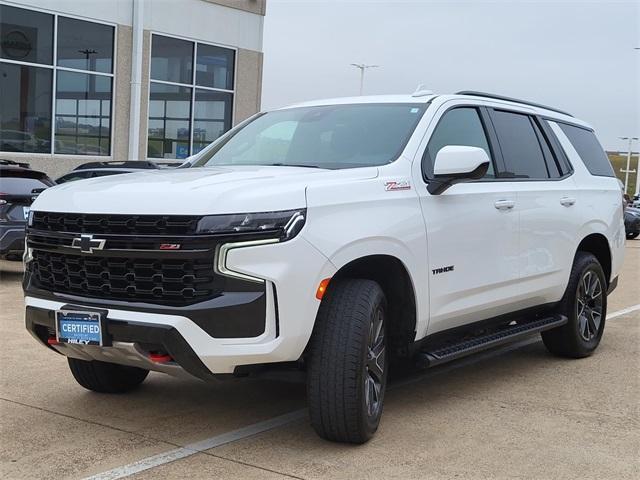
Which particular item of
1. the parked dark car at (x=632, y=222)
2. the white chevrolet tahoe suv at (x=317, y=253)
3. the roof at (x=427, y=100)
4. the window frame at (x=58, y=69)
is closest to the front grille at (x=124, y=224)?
the white chevrolet tahoe suv at (x=317, y=253)

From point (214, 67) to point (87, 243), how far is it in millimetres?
19681

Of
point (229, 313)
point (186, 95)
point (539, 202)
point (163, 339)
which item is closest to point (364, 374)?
point (229, 313)

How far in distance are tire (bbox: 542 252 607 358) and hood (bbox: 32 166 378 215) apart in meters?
2.69

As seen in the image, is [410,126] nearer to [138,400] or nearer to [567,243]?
[567,243]

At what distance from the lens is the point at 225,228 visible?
4.03m

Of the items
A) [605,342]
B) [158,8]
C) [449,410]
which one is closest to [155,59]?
[158,8]

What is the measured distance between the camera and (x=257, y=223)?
4066 millimetres

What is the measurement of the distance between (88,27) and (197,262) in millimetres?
17469

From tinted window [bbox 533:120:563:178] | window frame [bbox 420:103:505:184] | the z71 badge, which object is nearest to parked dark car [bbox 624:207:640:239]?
tinted window [bbox 533:120:563:178]

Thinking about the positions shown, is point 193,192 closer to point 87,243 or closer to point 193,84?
point 87,243

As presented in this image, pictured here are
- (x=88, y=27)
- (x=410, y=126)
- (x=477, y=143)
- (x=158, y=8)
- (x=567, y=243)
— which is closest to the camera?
(x=410, y=126)

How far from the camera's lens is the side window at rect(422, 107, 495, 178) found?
17.3 feet

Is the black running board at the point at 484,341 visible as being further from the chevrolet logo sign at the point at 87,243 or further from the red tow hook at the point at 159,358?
the chevrolet logo sign at the point at 87,243

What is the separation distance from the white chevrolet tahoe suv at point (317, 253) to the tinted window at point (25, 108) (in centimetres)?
1378
